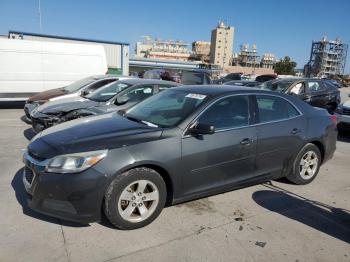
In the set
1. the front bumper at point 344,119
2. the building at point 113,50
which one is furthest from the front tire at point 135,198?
the building at point 113,50

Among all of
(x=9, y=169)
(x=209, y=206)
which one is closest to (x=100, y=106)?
(x=9, y=169)

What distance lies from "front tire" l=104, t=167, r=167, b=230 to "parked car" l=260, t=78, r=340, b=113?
27.2ft

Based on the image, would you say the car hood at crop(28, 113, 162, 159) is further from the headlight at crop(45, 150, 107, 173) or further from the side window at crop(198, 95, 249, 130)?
the side window at crop(198, 95, 249, 130)

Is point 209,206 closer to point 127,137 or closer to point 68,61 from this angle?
point 127,137

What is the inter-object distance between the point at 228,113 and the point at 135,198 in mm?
1629

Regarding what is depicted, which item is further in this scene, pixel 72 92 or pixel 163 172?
pixel 72 92

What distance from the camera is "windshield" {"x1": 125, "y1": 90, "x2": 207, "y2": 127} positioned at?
407cm

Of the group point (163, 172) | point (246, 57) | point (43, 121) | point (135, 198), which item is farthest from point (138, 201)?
point (246, 57)

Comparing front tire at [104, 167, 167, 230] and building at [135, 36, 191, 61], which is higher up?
building at [135, 36, 191, 61]

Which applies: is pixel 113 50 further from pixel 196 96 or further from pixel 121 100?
pixel 196 96

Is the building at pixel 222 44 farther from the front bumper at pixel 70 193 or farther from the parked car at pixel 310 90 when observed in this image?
the front bumper at pixel 70 193

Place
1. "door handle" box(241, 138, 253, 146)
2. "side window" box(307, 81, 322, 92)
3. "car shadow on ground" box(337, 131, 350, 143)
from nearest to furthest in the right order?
"door handle" box(241, 138, 253, 146) → "car shadow on ground" box(337, 131, 350, 143) → "side window" box(307, 81, 322, 92)

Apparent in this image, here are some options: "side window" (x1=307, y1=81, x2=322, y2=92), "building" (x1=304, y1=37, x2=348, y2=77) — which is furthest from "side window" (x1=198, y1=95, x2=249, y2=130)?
"building" (x1=304, y1=37, x2=348, y2=77)

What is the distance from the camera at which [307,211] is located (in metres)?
4.29
